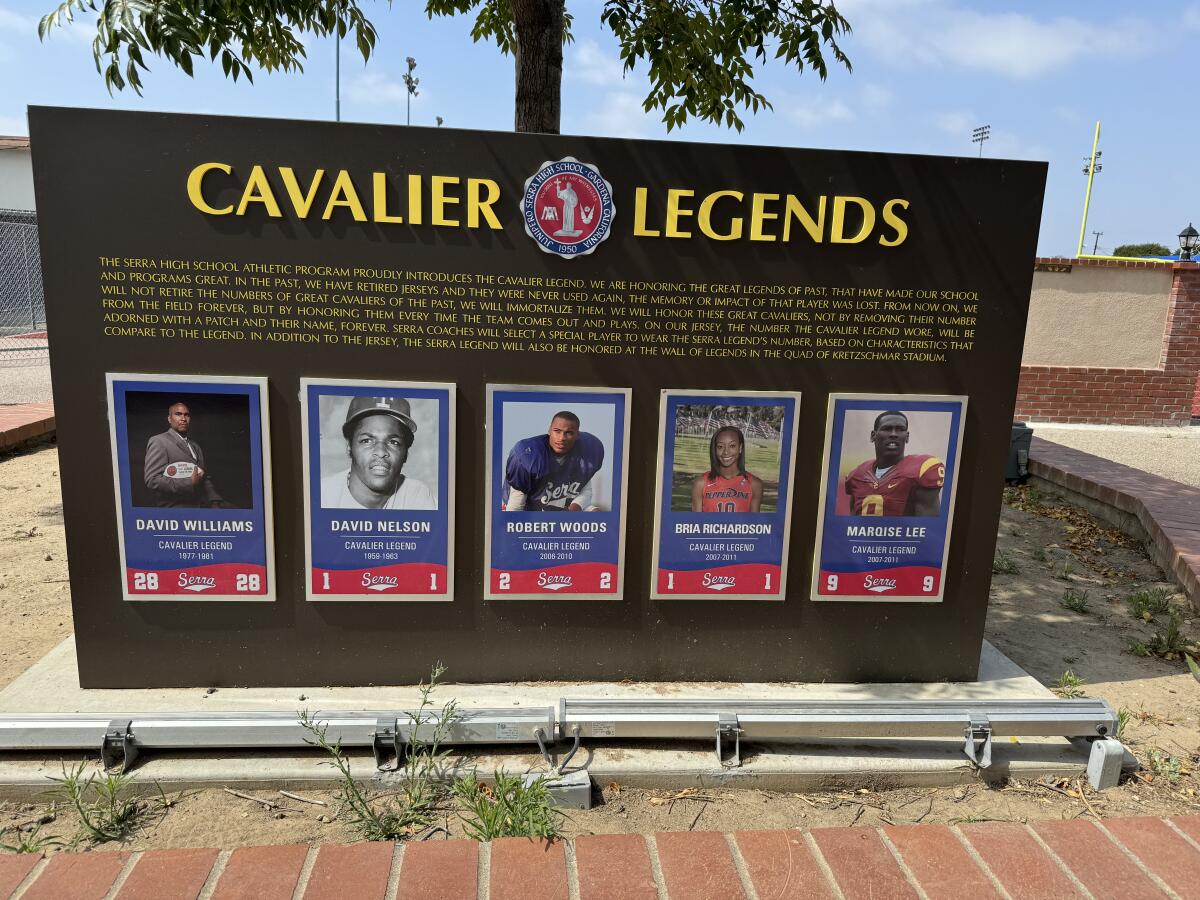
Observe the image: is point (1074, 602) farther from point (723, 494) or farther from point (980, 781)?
point (723, 494)

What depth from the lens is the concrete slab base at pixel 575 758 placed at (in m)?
2.62

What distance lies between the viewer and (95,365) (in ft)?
9.32

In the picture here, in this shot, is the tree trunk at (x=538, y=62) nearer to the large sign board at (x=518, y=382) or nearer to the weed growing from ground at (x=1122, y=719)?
the large sign board at (x=518, y=382)

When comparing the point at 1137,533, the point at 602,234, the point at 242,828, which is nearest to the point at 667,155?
the point at 602,234

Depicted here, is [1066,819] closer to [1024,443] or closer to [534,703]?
[534,703]

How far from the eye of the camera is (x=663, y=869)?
2.21m

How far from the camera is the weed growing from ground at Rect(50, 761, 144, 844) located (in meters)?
2.37

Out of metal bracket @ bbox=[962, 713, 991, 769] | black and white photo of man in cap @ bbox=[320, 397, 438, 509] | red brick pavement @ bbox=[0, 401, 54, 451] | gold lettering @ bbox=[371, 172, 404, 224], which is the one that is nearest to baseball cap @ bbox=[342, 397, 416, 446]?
black and white photo of man in cap @ bbox=[320, 397, 438, 509]

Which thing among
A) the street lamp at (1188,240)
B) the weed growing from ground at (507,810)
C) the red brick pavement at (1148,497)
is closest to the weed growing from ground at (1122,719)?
the red brick pavement at (1148,497)

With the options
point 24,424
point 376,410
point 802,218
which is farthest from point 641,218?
point 24,424

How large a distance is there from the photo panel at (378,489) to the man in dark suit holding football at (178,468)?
0.37m

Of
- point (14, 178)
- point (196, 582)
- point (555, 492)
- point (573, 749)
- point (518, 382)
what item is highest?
point (14, 178)

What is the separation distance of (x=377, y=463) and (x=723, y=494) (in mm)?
1331

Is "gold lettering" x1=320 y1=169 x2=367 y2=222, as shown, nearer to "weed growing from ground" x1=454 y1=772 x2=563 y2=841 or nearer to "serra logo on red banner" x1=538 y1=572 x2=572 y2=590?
"serra logo on red banner" x1=538 y1=572 x2=572 y2=590
